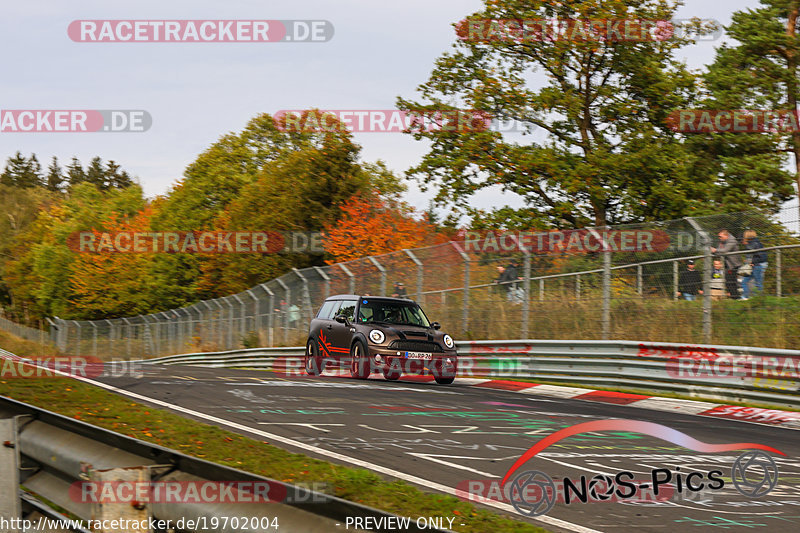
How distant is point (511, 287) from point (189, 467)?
51.2 ft

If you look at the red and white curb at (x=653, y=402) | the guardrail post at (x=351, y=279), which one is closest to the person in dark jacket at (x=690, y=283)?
the red and white curb at (x=653, y=402)

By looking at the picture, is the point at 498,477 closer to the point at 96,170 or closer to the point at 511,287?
the point at 511,287

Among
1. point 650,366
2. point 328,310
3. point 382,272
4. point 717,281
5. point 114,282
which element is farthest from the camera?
point 114,282

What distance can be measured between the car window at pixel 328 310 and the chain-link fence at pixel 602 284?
10.1 ft

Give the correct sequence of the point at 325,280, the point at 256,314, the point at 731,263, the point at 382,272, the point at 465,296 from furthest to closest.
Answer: the point at 256,314 < the point at 325,280 < the point at 382,272 < the point at 465,296 < the point at 731,263

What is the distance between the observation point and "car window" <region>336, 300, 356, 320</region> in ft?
61.1

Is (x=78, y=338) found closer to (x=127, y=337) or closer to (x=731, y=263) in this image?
(x=127, y=337)

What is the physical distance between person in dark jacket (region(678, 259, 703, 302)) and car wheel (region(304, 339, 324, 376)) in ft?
26.6

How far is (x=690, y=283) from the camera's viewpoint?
15117 millimetres

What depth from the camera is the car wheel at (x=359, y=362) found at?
17550mm

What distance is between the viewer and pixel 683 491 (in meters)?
6.79

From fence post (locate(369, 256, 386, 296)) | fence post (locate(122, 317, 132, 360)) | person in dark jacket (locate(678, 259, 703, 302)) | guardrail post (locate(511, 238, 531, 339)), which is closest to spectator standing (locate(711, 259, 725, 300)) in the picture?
person in dark jacket (locate(678, 259, 703, 302))

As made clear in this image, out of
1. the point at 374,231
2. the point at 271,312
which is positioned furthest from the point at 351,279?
the point at 374,231

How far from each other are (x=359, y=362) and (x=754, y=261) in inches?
302
